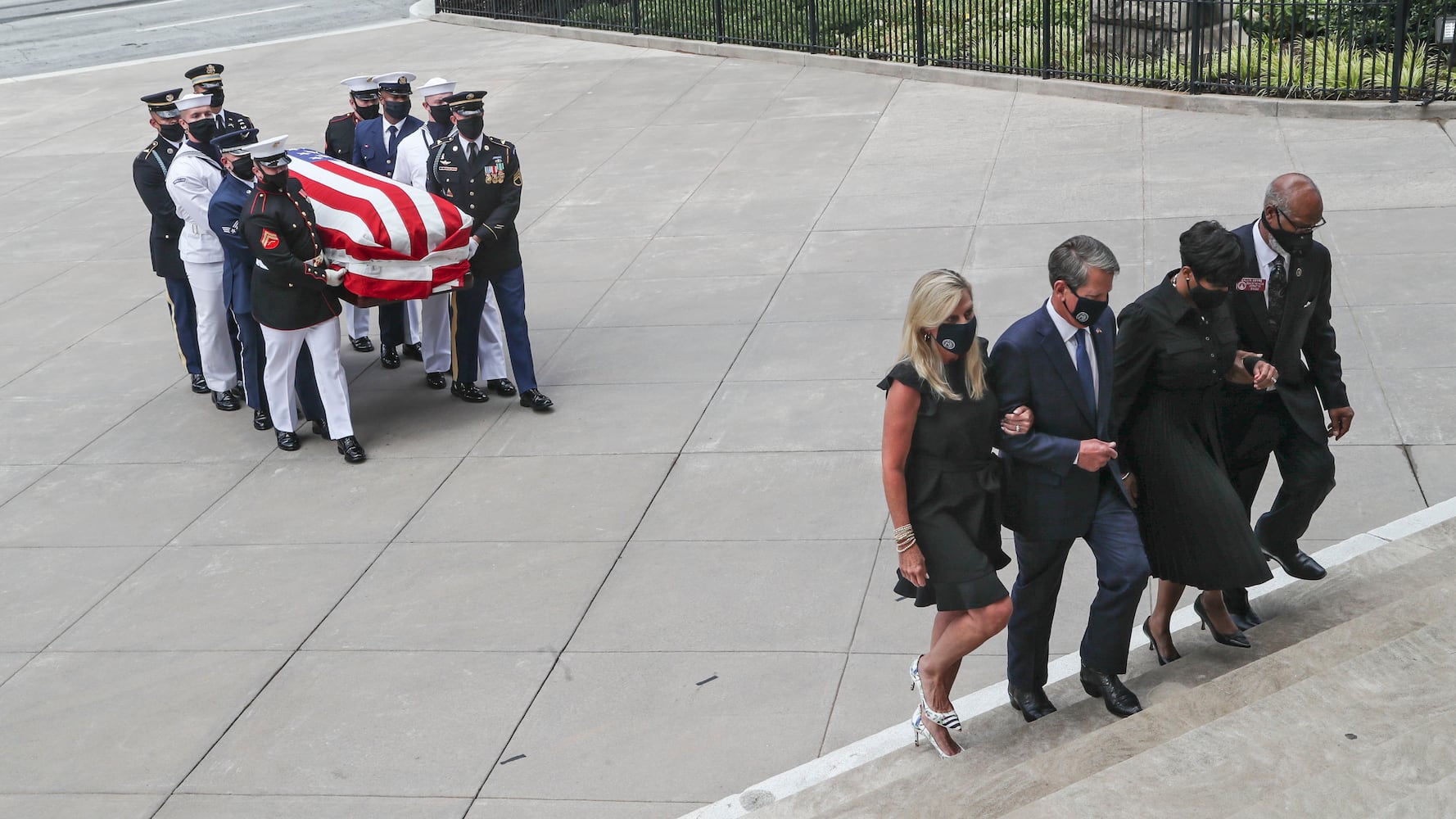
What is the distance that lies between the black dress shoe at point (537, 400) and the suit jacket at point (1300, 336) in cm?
433

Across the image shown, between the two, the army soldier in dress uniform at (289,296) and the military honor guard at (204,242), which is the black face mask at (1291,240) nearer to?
the army soldier in dress uniform at (289,296)

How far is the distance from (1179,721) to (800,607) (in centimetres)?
199

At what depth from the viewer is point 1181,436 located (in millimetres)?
4820

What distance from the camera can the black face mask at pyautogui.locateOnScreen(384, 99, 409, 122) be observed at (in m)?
9.31

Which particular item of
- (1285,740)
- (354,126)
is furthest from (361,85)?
(1285,740)

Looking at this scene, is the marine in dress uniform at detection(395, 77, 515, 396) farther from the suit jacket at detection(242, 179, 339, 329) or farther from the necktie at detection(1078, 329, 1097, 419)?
the necktie at detection(1078, 329, 1097, 419)

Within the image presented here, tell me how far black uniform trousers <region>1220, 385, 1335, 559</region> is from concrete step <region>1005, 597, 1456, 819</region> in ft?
3.65

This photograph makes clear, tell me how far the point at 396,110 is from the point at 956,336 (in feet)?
19.7

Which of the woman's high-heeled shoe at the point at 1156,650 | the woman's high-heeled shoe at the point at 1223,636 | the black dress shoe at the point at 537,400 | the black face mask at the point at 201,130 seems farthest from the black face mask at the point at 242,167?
the woman's high-heeled shoe at the point at 1223,636

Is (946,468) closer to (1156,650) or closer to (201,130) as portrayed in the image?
(1156,650)

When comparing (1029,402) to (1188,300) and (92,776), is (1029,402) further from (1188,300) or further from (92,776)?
(92,776)

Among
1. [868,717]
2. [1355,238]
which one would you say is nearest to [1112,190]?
[1355,238]

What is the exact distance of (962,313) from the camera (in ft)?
14.3

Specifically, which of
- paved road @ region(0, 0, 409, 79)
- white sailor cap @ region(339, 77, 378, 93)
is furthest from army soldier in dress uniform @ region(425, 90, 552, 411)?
paved road @ region(0, 0, 409, 79)
